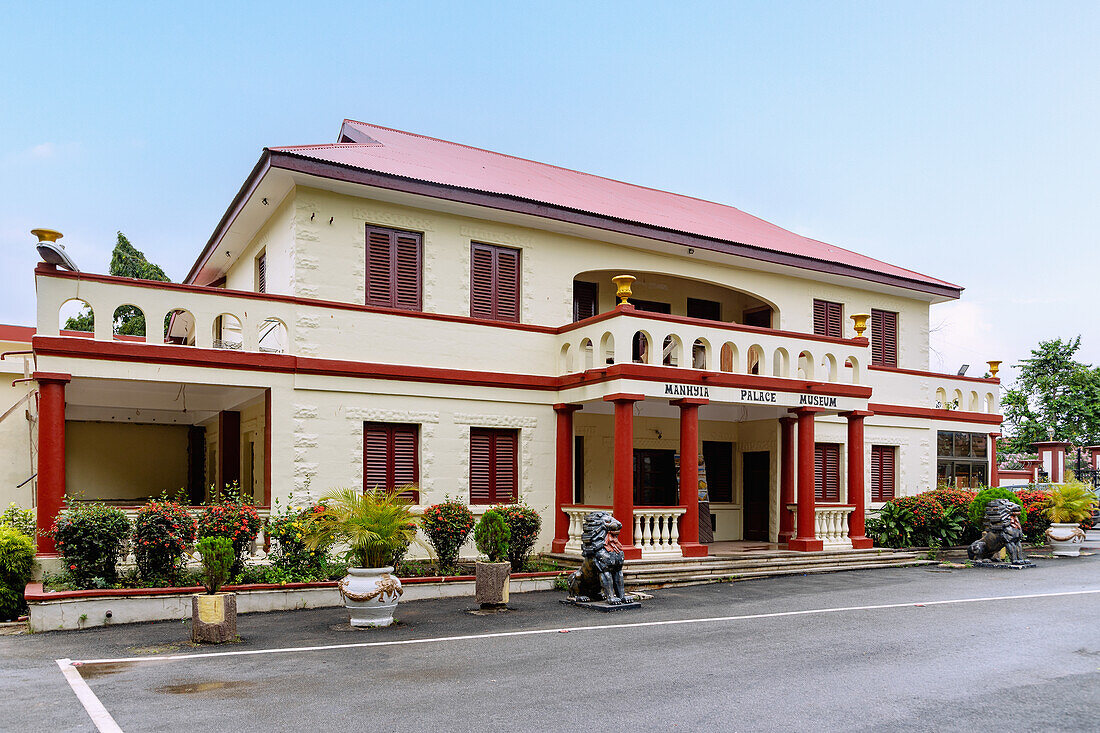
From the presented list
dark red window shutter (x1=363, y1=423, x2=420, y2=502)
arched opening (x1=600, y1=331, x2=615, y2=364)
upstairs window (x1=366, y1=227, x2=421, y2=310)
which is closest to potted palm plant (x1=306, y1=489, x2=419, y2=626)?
dark red window shutter (x1=363, y1=423, x2=420, y2=502)

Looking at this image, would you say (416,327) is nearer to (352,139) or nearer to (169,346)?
(169,346)

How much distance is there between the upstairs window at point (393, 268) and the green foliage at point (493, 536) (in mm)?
4672

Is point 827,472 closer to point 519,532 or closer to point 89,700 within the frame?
point 519,532

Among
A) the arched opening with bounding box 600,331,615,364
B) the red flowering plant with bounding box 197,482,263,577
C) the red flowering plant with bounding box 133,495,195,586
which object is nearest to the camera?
the red flowering plant with bounding box 133,495,195,586

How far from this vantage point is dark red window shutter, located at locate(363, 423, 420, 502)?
1605cm

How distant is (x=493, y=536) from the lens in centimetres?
1402

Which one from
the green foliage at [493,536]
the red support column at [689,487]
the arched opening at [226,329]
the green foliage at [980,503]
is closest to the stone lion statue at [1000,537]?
the green foliage at [980,503]

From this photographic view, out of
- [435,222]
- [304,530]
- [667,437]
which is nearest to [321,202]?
[435,222]

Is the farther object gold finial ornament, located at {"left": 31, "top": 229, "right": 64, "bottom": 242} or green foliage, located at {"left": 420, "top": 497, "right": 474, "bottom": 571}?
green foliage, located at {"left": 420, "top": 497, "right": 474, "bottom": 571}

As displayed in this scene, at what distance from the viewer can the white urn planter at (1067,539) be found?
67.5 feet

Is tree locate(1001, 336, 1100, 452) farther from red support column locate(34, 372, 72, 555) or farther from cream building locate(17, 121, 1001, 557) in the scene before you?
red support column locate(34, 372, 72, 555)

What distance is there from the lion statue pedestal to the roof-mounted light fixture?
8.45 m

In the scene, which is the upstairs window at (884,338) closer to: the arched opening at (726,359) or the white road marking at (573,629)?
the arched opening at (726,359)

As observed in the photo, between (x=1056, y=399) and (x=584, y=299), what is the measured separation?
28.6 metres
